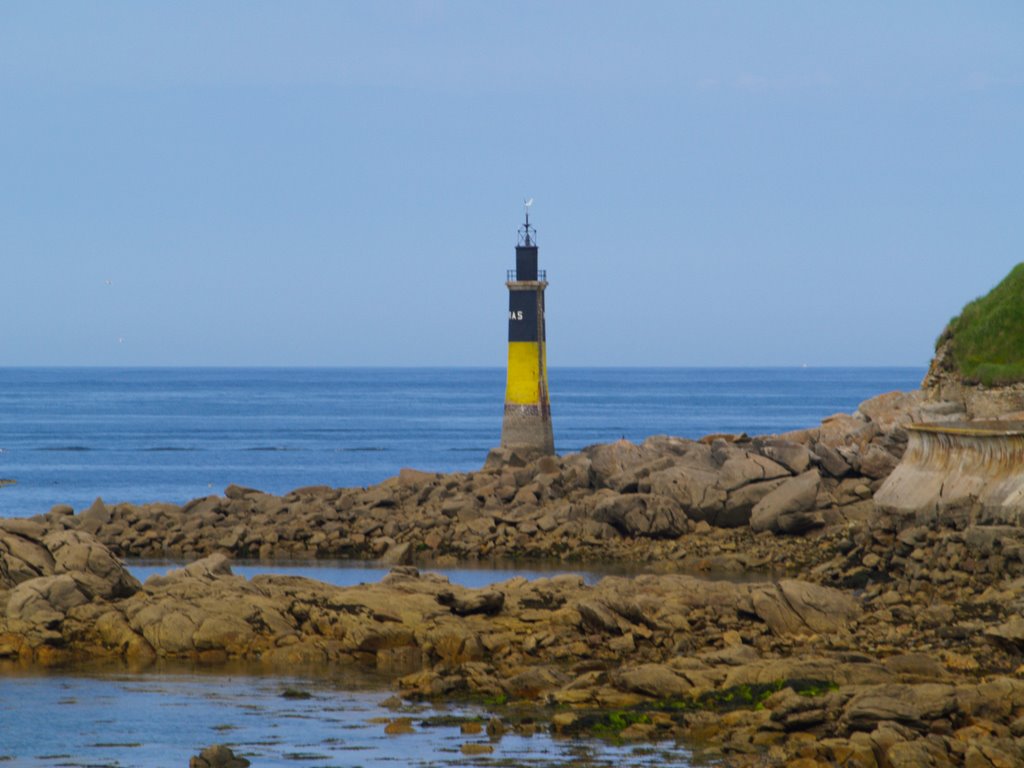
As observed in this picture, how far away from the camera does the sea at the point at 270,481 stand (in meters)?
18.2

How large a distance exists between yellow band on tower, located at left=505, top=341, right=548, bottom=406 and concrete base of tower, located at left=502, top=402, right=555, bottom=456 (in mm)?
224

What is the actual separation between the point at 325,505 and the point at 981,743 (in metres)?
28.8

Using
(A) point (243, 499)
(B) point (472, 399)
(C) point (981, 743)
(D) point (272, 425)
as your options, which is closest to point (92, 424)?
(D) point (272, 425)

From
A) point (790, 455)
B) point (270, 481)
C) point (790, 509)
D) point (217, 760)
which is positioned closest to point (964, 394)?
point (790, 509)

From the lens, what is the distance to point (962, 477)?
2834 cm

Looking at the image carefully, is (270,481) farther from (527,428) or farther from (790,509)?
(790,509)

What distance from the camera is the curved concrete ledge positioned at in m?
26.9

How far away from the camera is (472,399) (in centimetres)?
17188

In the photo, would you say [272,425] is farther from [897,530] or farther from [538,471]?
[897,530]

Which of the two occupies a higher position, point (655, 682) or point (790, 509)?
point (790, 509)

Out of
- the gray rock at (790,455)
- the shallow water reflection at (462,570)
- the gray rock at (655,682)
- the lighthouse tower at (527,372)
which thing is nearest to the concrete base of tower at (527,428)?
the lighthouse tower at (527,372)

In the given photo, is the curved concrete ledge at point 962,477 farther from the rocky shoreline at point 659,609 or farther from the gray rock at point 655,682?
the gray rock at point 655,682

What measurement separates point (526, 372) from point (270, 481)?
2541 centimetres

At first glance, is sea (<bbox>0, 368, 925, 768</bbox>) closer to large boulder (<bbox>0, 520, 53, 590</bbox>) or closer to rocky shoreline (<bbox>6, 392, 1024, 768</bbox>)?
rocky shoreline (<bbox>6, 392, 1024, 768</bbox>)
